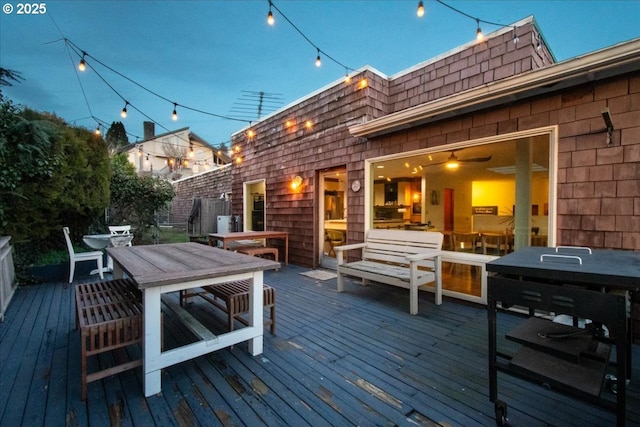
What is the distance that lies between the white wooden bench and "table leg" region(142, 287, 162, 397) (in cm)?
255

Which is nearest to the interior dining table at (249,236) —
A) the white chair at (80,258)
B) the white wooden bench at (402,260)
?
the white chair at (80,258)

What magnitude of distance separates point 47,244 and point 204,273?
5300 millimetres

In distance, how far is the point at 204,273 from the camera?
2.11 m

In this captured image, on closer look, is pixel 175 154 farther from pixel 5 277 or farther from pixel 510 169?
pixel 510 169

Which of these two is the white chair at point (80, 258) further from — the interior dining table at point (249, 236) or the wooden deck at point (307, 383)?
the interior dining table at point (249, 236)

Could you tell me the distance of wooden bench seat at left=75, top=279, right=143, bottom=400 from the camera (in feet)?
5.99

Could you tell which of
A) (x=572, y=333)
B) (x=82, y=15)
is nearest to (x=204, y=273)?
(x=572, y=333)

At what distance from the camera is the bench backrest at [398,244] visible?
13.1 feet

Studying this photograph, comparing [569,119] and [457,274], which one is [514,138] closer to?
[569,119]

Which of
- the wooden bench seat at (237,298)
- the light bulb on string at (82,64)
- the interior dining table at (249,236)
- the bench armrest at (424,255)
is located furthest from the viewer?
the interior dining table at (249,236)

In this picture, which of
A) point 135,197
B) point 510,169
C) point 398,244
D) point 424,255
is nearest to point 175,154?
point 135,197

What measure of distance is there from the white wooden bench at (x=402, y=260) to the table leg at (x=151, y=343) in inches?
100

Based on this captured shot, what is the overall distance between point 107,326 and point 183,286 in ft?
Answer: 1.63

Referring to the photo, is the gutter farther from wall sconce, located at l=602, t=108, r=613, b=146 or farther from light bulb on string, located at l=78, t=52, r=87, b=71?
light bulb on string, located at l=78, t=52, r=87, b=71
